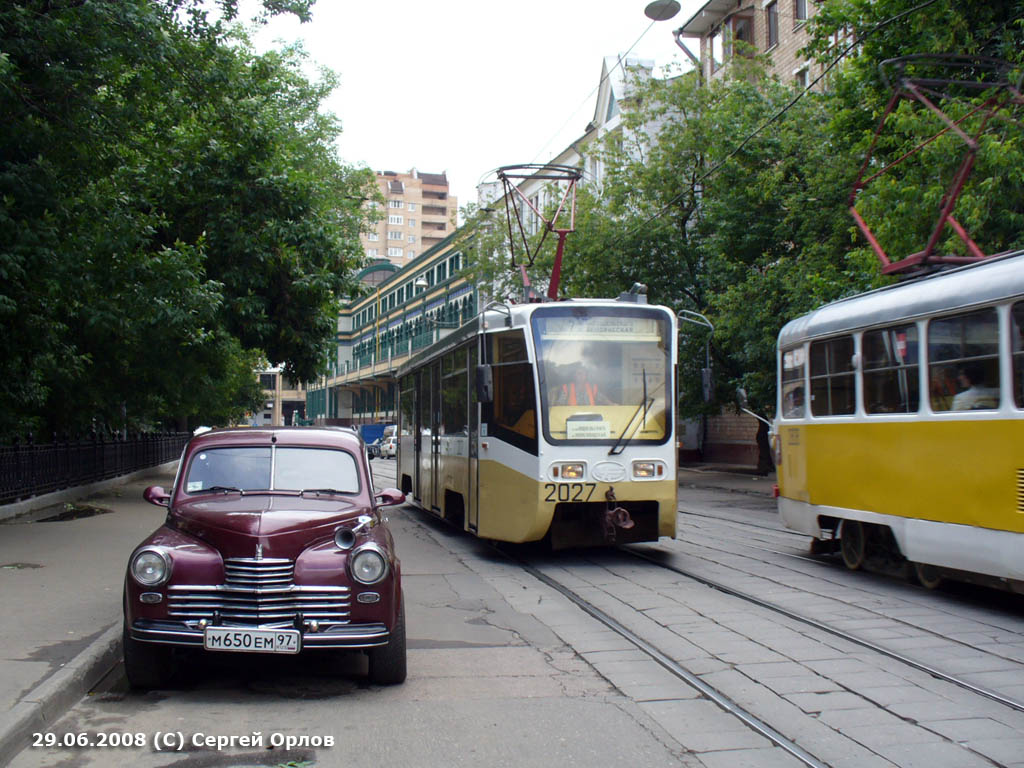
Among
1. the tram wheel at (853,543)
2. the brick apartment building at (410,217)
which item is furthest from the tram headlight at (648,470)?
the brick apartment building at (410,217)

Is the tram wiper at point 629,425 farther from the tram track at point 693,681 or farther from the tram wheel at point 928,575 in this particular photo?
the tram wheel at point 928,575

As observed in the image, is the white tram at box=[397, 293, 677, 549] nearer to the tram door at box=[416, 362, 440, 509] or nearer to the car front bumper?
the tram door at box=[416, 362, 440, 509]

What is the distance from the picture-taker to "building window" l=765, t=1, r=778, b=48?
122 feet

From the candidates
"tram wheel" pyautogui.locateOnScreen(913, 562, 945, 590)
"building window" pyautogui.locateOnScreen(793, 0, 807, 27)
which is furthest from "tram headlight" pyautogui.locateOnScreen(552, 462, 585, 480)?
"building window" pyautogui.locateOnScreen(793, 0, 807, 27)

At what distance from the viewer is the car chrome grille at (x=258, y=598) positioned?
20.2 feet

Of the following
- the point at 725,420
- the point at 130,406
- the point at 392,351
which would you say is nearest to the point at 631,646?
the point at 130,406

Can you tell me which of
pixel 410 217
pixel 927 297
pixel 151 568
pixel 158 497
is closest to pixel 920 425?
pixel 927 297

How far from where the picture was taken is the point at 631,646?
7.66 meters

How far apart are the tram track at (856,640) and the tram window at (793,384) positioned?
2433mm

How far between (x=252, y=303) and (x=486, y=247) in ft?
66.8

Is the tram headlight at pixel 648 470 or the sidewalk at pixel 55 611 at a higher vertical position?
the tram headlight at pixel 648 470

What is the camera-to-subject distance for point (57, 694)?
5797 mm

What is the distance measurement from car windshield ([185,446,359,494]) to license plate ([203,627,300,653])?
1.43 m

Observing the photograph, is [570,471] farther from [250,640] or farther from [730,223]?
[730,223]
